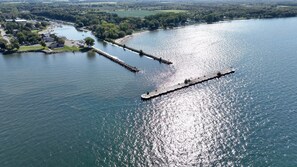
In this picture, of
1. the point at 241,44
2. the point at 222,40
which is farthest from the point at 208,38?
the point at 241,44

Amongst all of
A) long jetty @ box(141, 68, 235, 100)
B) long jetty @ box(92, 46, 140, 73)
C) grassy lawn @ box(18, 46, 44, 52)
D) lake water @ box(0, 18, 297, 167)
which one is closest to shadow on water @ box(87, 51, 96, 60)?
long jetty @ box(92, 46, 140, 73)

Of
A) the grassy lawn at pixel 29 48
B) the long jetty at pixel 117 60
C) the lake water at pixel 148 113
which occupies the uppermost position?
the grassy lawn at pixel 29 48

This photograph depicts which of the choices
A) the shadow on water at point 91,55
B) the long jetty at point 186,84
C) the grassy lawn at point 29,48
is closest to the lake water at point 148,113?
the long jetty at point 186,84

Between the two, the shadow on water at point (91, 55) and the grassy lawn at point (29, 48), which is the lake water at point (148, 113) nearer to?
the shadow on water at point (91, 55)

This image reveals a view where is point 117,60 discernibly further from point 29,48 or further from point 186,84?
point 29,48


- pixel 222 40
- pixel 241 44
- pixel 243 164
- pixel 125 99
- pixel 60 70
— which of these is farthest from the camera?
pixel 222 40

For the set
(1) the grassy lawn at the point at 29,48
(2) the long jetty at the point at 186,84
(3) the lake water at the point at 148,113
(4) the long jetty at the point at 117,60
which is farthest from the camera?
(1) the grassy lawn at the point at 29,48

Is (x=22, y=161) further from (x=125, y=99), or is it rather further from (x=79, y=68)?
(x=79, y=68)

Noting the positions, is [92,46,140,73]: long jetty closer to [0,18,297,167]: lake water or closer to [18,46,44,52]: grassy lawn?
[0,18,297,167]: lake water

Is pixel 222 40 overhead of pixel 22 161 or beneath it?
overhead
